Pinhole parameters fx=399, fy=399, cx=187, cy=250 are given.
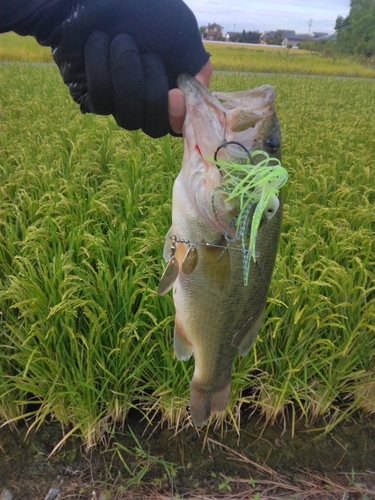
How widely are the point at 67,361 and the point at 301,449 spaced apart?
1.50 m

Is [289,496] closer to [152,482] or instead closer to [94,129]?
[152,482]

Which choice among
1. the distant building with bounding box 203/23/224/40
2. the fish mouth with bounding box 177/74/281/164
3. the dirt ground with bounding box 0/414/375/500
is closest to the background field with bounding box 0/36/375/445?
the dirt ground with bounding box 0/414/375/500

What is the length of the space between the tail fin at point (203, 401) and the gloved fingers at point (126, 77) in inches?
43.2

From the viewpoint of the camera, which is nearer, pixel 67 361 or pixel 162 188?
pixel 67 361

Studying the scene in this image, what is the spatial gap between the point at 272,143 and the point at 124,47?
55 centimetres

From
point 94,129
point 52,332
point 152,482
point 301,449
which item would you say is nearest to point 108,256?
point 52,332

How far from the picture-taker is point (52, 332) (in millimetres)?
2074

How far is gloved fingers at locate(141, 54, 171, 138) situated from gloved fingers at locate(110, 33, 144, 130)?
22mm

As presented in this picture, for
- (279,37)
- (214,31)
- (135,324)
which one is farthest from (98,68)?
(214,31)

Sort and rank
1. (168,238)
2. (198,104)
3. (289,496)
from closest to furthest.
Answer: (198,104) < (168,238) < (289,496)

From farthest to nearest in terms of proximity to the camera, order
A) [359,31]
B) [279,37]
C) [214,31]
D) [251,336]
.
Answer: [214,31]
[279,37]
[359,31]
[251,336]

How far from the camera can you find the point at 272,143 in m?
1.34

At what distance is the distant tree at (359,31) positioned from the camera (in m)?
38.0

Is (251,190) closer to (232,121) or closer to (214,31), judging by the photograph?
(232,121)
